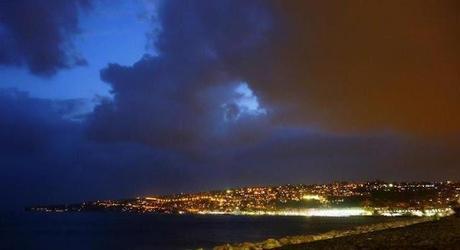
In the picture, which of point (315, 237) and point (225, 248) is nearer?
point (225, 248)

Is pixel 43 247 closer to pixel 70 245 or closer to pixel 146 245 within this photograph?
pixel 70 245

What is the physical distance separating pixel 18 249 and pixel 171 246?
82.5 ft

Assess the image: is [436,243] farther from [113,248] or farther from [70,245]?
[70,245]

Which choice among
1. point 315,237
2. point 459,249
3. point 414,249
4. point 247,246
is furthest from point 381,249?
point 315,237

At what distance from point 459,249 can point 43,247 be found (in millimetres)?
90162

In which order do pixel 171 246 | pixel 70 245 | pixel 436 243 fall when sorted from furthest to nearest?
pixel 70 245, pixel 171 246, pixel 436 243

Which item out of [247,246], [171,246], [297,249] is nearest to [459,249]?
[297,249]

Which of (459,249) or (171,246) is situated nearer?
(459,249)

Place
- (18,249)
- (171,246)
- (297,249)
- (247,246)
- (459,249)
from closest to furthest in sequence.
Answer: (459,249)
(297,249)
(247,246)
(171,246)
(18,249)

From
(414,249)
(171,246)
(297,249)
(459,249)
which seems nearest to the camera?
(459,249)

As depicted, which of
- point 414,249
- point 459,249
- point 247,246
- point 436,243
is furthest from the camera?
point 247,246

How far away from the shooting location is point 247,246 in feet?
138

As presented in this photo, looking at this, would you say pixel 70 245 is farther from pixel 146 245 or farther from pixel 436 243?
pixel 436 243

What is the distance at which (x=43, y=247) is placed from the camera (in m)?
103
